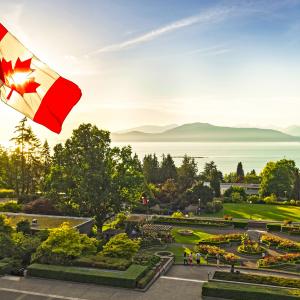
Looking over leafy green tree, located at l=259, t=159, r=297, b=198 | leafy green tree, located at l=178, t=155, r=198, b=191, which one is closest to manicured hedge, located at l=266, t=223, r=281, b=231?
leafy green tree, located at l=178, t=155, r=198, b=191

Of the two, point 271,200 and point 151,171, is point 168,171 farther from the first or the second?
point 271,200

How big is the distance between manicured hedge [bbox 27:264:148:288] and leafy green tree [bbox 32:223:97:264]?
1.09 meters

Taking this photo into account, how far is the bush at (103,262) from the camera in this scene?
1264 inches

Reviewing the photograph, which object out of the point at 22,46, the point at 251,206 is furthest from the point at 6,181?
the point at 22,46

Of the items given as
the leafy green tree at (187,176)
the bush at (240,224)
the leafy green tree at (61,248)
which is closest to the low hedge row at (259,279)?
the leafy green tree at (61,248)

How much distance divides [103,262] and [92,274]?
260cm

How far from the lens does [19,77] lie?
14.8m

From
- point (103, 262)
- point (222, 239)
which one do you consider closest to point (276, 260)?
point (222, 239)

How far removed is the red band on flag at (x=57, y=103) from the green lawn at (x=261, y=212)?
5490 cm

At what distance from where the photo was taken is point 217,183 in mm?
84562

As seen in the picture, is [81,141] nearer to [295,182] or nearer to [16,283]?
[16,283]

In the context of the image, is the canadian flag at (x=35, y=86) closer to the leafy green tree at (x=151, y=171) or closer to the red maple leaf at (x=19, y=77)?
the red maple leaf at (x=19, y=77)

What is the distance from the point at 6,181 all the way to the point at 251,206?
5161 centimetres

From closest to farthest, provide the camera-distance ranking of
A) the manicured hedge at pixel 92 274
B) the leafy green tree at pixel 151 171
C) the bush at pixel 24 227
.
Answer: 1. the manicured hedge at pixel 92 274
2. the bush at pixel 24 227
3. the leafy green tree at pixel 151 171
